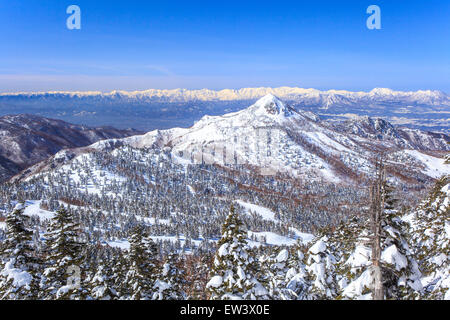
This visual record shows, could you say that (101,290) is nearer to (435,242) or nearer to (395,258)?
(395,258)

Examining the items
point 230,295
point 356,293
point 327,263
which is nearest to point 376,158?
point 356,293

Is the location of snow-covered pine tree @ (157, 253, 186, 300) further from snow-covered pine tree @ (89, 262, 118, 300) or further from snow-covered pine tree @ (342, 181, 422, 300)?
snow-covered pine tree @ (342, 181, 422, 300)

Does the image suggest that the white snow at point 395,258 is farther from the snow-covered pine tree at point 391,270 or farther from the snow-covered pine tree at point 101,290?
the snow-covered pine tree at point 101,290

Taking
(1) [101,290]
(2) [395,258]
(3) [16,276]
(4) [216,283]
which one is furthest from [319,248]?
(3) [16,276]

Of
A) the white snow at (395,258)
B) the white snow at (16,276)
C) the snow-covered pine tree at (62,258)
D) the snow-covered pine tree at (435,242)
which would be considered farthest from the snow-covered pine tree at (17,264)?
the snow-covered pine tree at (435,242)
